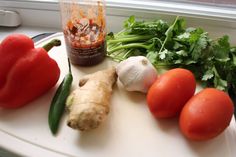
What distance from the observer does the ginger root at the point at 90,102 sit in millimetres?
503

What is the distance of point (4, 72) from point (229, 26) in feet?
1.85

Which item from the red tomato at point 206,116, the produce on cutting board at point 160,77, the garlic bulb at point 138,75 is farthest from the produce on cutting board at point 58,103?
the red tomato at point 206,116

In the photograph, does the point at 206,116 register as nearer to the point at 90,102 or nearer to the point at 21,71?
the point at 90,102

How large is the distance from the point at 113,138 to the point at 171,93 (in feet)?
0.44

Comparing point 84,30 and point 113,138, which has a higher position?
point 84,30

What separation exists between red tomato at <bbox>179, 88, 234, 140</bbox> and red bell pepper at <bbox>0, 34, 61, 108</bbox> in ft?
0.94

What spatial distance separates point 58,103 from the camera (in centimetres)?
58

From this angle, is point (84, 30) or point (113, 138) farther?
point (84, 30)

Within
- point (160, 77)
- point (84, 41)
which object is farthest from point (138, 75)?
point (84, 41)

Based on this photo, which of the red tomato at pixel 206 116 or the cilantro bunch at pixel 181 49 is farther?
the cilantro bunch at pixel 181 49

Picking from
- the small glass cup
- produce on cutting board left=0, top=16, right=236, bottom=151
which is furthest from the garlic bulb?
the small glass cup

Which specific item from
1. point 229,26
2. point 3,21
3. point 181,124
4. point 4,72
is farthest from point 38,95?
point 229,26

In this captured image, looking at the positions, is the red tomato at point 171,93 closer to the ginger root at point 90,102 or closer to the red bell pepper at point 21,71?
the ginger root at point 90,102

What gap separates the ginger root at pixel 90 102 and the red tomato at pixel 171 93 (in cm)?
9
